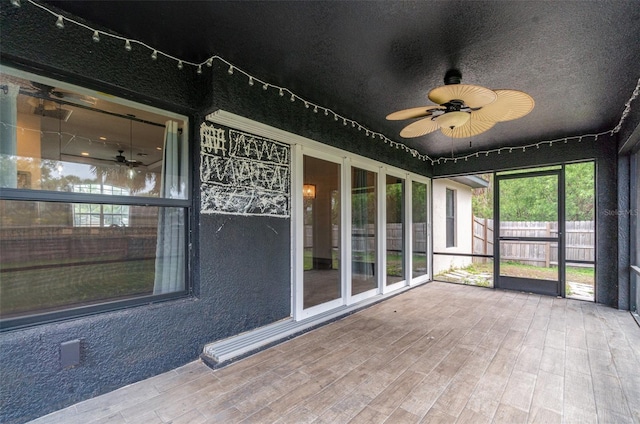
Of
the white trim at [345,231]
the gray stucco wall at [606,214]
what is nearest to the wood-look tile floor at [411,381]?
the white trim at [345,231]

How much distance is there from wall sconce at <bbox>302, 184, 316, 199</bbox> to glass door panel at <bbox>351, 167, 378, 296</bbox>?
705 millimetres

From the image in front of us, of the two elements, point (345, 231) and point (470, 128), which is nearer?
point (470, 128)

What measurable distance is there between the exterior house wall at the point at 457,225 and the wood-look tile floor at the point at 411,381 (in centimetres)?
304

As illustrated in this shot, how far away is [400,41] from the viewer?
2.16 metres

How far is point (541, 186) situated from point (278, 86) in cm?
462

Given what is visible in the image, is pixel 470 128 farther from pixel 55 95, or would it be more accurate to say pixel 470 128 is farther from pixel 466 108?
pixel 55 95

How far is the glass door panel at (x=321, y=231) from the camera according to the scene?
3.41 m

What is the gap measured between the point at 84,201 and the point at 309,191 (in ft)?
7.00

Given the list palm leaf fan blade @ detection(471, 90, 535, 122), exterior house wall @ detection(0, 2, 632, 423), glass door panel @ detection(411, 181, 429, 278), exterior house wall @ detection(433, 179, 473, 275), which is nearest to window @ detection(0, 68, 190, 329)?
exterior house wall @ detection(0, 2, 632, 423)

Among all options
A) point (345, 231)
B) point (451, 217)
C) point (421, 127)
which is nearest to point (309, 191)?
point (345, 231)

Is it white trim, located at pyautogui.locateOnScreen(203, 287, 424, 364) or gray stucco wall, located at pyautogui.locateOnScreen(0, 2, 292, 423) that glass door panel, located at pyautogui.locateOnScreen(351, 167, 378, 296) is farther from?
gray stucco wall, located at pyautogui.locateOnScreen(0, 2, 292, 423)

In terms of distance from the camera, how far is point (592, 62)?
243 cm

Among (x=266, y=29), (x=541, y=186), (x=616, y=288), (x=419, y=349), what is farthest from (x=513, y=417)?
(x=541, y=186)

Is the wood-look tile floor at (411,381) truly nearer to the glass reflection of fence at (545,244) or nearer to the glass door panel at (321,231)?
the glass door panel at (321,231)
